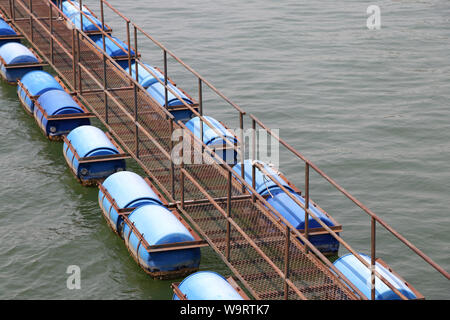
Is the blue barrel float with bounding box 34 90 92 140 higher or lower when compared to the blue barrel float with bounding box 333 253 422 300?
higher

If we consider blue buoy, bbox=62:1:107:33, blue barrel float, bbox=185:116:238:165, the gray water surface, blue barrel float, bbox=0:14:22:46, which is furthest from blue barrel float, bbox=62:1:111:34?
blue barrel float, bbox=185:116:238:165

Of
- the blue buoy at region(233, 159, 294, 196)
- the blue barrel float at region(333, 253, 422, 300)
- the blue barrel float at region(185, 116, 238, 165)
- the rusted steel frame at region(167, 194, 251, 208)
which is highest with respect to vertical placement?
the blue barrel float at region(185, 116, 238, 165)

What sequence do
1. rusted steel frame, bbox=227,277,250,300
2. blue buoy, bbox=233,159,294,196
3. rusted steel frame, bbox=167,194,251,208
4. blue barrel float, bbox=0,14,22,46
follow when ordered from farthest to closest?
blue barrel float, bbox=0,14,22,46, blue buoy, bbox=233,159,294,196, rusted steel frame, bbox=167,194,251,208, rusted steel frame, bbox=227,277,250,300

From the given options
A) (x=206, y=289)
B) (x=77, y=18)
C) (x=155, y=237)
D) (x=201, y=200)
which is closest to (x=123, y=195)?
(x=201, y=200)

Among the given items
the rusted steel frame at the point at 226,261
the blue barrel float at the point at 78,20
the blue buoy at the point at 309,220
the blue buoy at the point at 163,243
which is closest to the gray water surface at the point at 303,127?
the blue buoy at the point at 163,243

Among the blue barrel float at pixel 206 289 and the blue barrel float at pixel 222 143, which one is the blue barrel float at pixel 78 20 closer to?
the blue barrel float at pixel 222 143

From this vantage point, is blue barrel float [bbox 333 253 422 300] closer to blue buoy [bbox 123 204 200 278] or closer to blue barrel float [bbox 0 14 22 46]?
blue buoy [bbox 123 204 200 278]
